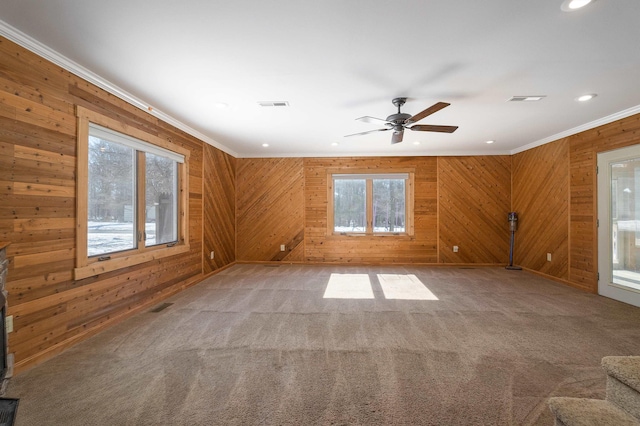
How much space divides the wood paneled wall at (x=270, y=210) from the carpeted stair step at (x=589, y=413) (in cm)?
567

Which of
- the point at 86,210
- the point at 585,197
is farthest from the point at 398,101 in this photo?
the point at 585,197

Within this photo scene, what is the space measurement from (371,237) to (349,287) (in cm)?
228

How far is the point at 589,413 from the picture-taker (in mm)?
1382

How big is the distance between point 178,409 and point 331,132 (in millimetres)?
4361

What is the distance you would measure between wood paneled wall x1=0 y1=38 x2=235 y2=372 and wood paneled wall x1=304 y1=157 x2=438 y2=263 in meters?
4.11

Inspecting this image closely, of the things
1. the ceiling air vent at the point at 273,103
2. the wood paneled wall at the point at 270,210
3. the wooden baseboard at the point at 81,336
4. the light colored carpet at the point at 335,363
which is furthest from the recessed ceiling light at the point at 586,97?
the wooden baseboard at the point at 81,336

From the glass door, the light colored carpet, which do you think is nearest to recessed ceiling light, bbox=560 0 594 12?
the light colored carpet

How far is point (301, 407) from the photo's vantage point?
1839 mm

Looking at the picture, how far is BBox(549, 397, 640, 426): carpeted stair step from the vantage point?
1325 mm

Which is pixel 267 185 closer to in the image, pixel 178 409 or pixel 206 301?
pixel 206 301

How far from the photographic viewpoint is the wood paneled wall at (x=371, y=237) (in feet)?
21.9

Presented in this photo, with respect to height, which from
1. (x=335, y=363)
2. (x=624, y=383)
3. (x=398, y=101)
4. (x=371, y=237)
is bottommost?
(x=335, y=363)

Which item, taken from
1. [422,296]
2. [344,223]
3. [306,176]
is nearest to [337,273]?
[344,223]

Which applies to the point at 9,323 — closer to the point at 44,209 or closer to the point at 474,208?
the point at 44,209
